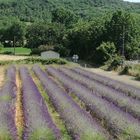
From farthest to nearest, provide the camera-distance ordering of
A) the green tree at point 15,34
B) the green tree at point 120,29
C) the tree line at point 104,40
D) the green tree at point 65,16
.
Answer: the green tree at point 65,16
the green tree at point 15,34
the green tree at point 120,29
the tree line at point 104,40

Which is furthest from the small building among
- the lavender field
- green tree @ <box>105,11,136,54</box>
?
the lavender field

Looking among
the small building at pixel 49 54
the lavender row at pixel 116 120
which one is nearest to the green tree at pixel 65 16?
the small building at pixel 49 54

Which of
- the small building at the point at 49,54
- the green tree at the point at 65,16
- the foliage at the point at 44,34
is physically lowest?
the small building at the point at 49,54

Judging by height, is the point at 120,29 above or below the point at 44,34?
above

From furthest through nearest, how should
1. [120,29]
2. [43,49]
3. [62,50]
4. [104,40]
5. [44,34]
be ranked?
1. [44,34]
2. [43,49]
3. [62,50]
4. [104,40]
5. [120,29]

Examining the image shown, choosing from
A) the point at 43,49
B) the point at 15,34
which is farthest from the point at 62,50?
the point at 15,34

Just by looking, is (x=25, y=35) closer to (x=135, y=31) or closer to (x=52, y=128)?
(x=135, y=31)

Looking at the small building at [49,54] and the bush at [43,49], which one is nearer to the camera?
the small building at [49,54]

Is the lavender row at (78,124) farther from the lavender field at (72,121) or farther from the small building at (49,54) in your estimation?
the small building at (49,54)

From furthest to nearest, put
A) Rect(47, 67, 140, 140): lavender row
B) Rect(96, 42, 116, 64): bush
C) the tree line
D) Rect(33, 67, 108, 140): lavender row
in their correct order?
the tree line
Rect(96, 42, 116, 64): bush
Rect(47, 67, 140, 140): lavender row
Rect(33, 67, 108, 140): lavender row

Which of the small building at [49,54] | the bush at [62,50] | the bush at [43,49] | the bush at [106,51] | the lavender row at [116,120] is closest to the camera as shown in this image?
the lavender row at [116,120]

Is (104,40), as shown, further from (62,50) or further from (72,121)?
(72,121)

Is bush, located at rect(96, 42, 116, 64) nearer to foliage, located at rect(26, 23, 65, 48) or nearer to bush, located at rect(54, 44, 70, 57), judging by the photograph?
bush, located at rect(54, 44, 70, 57)

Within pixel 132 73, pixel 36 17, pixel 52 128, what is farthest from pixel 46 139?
pixel 36 17
